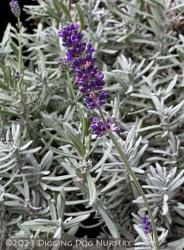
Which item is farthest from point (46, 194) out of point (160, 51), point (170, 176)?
point (160, 51)

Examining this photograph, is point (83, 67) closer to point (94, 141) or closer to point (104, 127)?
point (104, 127)

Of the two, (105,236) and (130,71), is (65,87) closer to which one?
(130,71)

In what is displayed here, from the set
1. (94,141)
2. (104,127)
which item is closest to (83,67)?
(104,127)

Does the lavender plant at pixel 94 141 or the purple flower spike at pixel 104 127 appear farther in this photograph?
the lavender plant at pixel 94 141

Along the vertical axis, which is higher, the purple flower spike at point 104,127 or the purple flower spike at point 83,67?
the purple flower spike at point 83,67

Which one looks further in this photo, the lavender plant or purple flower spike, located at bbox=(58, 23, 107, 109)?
the lavender plant

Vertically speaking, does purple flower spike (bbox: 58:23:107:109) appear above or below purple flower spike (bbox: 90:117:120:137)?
above

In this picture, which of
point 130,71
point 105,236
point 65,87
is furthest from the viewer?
point 65,87

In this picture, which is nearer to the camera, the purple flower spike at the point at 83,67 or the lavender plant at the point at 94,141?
the purple flower spike at the point at 83,67
